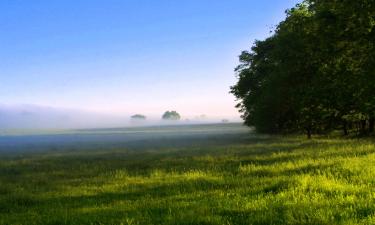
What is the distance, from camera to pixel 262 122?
217ft

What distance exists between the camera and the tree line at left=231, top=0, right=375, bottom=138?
4100cm

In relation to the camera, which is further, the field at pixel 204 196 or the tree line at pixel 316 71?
the tree line at pixel 316 71

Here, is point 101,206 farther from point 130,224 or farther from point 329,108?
point 329,108

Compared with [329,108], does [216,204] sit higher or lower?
lower

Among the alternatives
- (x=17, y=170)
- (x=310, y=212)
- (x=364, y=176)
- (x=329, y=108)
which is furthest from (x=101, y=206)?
(x=329, y=108)

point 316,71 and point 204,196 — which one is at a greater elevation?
point 316,71

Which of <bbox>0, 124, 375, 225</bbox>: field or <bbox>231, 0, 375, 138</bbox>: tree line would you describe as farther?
<bbox>231, 0, 375, 138</bbox>: tree line

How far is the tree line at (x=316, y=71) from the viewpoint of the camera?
41.0 meters

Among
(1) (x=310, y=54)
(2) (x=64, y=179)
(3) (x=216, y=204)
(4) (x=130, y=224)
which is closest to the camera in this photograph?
(4) (x=130, y=224)

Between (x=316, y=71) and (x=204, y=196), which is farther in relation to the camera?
(x=316, y=71)

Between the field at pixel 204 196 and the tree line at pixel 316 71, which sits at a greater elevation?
the tree line at pixel 316 71

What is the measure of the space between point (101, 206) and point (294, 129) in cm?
5481

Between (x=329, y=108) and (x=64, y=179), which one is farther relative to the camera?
(x=329, y=108)

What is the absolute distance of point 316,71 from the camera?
5628 cm
